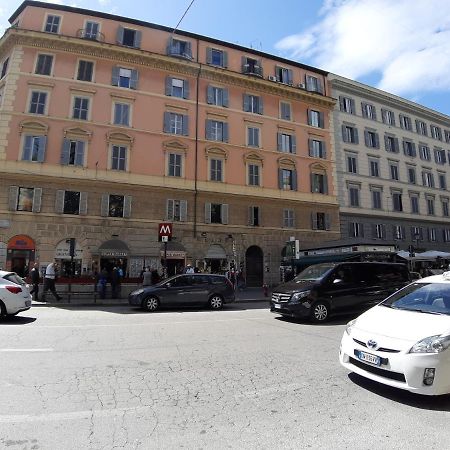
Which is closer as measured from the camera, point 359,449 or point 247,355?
point 359,449

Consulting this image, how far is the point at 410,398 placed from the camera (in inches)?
178

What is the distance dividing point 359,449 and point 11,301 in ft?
33.2

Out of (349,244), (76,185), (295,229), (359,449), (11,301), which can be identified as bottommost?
(359,449)

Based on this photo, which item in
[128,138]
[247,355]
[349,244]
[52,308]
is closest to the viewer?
[247,355]

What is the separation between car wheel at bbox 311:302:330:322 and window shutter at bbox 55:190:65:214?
1818 centimetres

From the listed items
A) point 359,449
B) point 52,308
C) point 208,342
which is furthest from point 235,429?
point 52,308

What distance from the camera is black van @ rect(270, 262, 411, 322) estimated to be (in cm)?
1042

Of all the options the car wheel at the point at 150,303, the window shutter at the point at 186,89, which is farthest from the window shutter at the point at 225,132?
the car wheel at the point at 150,303

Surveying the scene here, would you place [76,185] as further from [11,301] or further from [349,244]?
[349,244]

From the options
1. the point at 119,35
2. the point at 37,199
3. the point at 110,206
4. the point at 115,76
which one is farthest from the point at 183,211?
the point at 119,35

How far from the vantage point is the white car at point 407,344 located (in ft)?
13.7

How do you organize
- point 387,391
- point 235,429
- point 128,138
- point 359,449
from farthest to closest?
point 128,138, point 387,391, point 235,429, point 359,449

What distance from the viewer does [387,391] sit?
471cm

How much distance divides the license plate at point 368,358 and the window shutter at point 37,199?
72.8ft
